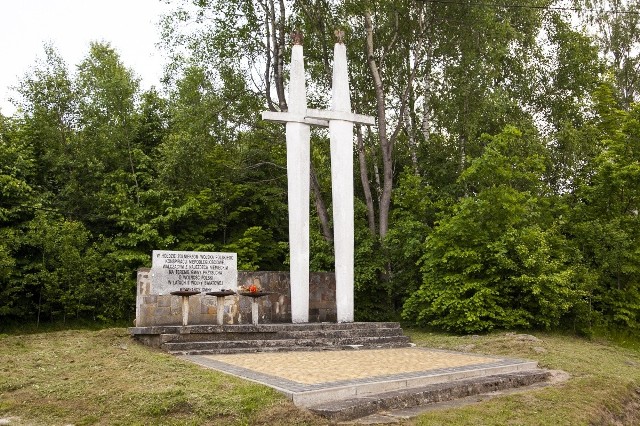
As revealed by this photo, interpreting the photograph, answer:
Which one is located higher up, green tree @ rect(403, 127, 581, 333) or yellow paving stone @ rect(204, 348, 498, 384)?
green tree @ rect(403, 127, 581, 333)

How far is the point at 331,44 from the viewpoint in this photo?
743 inches

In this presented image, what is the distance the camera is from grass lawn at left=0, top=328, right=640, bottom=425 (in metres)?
6.21

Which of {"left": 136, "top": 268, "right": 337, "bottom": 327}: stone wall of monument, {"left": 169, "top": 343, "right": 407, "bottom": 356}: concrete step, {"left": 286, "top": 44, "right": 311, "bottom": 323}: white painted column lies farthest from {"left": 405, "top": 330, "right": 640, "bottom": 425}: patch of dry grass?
{"left": 286, "top": 44, "right": 311, "bottom": 323}: white painted column

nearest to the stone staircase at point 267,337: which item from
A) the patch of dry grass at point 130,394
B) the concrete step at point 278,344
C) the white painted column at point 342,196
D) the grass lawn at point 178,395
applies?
the concrete step at point 278,344

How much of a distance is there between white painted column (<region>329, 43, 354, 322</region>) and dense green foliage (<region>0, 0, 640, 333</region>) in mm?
2518

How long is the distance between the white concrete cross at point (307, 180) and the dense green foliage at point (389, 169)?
2.66 m

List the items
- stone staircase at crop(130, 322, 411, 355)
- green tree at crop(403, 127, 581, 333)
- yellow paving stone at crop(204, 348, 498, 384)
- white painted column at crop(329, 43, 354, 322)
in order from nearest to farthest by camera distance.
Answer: yellow paving stone at crop(204, 348, 498, 384), stone staircase at crop(130, 322, 411, 355), white painted column at crop(329, 43, 354, 322), green tree at crop(403, 127, 581, 333)

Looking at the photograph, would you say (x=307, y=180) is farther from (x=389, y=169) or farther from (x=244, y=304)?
(x=389, y=169)

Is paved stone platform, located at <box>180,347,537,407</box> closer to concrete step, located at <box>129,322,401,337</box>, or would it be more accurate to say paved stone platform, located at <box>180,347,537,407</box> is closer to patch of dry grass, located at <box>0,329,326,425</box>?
patch of dry grass, located at <box>0,329,326,425</box>

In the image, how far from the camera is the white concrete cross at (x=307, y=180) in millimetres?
13742

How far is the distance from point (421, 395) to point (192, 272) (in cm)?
652

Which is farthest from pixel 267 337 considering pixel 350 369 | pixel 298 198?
pixel 350 369

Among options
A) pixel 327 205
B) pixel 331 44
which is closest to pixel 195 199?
pixel 327 205

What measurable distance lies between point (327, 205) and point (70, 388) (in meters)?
15.1
